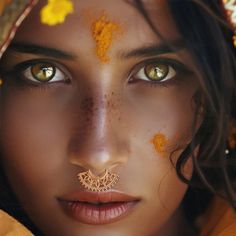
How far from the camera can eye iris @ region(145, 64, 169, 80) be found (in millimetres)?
1165

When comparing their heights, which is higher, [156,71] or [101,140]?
[156,71]

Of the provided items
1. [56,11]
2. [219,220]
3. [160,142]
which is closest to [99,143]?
[160,142]

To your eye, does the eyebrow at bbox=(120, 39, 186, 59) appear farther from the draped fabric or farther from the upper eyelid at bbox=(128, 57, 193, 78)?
the draped fabric

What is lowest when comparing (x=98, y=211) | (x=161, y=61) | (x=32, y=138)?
(x=98, y=211)

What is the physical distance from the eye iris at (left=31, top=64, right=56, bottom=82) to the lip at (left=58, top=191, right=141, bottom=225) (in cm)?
20

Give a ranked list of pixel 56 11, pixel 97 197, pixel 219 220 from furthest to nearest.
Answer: pixel 219 220
pixel 97 197
pixel 56 11

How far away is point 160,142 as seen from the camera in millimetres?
1150

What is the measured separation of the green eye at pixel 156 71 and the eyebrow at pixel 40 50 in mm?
135

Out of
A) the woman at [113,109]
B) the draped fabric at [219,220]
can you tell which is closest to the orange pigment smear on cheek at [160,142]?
the woman at [113,109]

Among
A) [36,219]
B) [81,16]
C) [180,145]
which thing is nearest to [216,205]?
[180,145]

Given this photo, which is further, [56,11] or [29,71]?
[29,71]

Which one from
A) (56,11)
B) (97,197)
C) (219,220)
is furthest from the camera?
(219,220)

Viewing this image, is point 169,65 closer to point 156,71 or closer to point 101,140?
point 156,71

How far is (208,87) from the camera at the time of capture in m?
1.14
